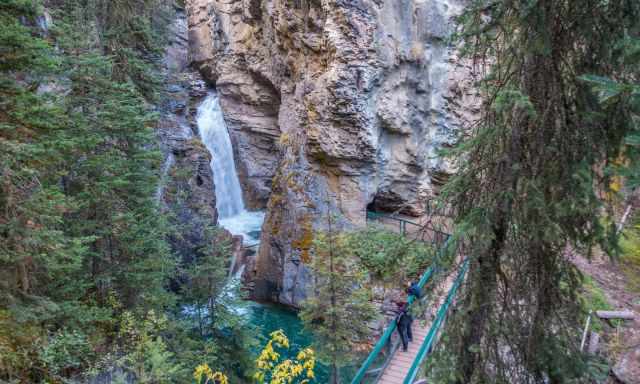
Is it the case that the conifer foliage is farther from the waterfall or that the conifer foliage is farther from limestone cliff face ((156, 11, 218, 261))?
the waterfall

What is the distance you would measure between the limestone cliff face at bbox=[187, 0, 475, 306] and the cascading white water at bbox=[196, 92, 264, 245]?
15.7 feet

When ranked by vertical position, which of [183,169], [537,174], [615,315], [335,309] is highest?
[537,174]

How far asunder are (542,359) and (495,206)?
2179 mm

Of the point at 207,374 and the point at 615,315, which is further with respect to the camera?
the point at 615,315

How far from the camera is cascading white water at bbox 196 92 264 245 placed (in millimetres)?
22750

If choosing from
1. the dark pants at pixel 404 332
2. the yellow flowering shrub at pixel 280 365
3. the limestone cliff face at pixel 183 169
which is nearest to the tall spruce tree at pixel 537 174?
the yellow flowering shrub at pixel 280 365

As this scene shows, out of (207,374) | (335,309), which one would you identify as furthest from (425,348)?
(207,374)

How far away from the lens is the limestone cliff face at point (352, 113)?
1563 cm

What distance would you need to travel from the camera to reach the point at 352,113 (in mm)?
15766

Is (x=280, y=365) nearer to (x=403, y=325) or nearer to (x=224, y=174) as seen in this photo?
(x=403, y=325)

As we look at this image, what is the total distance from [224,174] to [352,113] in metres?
10.6

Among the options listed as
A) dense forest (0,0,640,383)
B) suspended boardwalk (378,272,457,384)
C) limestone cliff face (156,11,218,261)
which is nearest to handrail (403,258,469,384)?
suspended boardwalk (378,272,457,384)

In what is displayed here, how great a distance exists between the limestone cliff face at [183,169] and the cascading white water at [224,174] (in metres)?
1.08

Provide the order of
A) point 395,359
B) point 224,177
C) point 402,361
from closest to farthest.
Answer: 1. point 402,361
2. point 395,359
3. point 224,177
